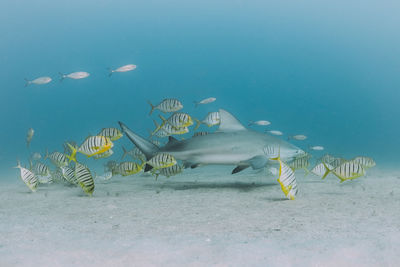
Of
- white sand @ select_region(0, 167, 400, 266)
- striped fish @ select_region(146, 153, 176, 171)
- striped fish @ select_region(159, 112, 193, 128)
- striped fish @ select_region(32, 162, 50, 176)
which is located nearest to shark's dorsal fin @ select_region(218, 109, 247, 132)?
striped fish @ select_region(159, 112, 193, 128)

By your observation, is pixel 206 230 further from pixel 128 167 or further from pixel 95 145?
pixel 128 167

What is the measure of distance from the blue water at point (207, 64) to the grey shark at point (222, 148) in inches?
2270

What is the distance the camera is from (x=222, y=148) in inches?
239

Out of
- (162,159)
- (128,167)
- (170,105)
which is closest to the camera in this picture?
(162,159)

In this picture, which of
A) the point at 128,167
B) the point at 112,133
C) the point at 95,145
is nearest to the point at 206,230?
the point at 95,145

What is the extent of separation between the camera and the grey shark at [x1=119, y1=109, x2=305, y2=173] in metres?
6.08

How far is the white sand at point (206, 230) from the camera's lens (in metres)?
2.39

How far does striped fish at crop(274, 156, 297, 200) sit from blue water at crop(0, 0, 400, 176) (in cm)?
5915

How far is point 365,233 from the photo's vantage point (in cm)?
293

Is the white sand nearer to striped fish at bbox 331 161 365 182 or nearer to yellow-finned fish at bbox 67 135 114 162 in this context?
striped fish at bbox 331 161 365 182

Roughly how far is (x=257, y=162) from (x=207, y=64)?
117731 millimetres

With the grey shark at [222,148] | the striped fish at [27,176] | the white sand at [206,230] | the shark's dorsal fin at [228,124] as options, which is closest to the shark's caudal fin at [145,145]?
the grey shark at [222,148]

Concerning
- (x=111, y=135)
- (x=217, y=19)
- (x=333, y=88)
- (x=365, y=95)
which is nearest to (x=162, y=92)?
(x=217, y=19)

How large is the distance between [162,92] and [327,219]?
125 metres
